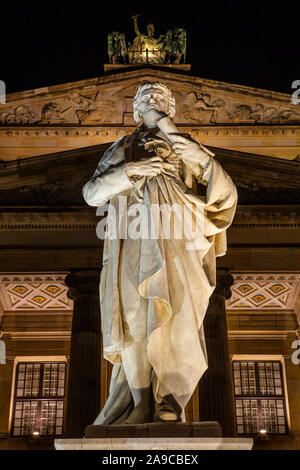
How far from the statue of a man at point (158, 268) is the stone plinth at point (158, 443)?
47cm

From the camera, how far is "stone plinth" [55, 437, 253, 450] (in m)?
3.96

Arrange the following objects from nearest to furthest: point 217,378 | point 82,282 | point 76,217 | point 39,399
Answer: point 217,378 < point 82,282 < point 76,217 < point 39,399

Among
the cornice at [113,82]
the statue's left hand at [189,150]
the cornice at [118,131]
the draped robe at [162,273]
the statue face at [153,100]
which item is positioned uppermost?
the cornice at [113,82]

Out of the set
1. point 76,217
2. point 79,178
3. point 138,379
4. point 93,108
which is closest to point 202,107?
point 93,108

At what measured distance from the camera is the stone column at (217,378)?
21016 millimetres

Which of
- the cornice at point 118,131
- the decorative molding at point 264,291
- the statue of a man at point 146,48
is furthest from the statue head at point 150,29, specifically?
the decorative molding at point 264,291

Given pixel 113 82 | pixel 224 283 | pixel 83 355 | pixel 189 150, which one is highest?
pixel 113 82

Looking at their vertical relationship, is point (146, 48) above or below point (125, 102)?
above

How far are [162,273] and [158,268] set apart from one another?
5 centimetres

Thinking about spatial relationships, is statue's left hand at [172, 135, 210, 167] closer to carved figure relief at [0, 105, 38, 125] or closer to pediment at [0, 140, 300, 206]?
pediment at [0, 140, 300, 206]

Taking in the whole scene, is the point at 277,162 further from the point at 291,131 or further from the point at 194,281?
the point at 194,281

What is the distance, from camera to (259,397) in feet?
93.0

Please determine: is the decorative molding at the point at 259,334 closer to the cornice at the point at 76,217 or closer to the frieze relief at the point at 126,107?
the cornice at the point at 76,217

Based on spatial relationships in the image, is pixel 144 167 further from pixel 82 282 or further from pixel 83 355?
pixel 82 282
